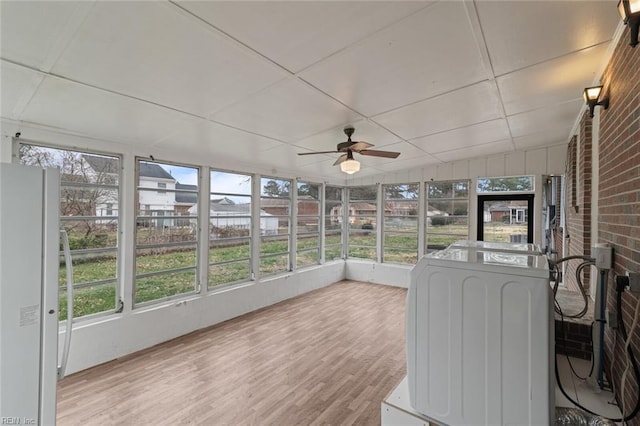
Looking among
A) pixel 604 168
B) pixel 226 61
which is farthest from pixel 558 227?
pixel 226 61

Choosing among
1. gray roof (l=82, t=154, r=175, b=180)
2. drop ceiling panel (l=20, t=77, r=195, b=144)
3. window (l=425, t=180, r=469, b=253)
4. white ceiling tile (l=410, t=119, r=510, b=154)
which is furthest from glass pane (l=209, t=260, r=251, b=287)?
window (l=425, t=180, r=469, b=253)

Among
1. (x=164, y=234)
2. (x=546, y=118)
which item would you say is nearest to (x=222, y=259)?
(x=164, y=234)

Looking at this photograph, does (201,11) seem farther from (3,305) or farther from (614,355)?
(614,355)

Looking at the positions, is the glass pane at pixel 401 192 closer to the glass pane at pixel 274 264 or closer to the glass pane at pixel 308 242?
the glass pane at pixel 308 242

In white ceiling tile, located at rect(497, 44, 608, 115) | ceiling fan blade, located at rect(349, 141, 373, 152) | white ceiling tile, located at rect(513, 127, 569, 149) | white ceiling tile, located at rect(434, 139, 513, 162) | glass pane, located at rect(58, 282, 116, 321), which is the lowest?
glass pane, located at rect(58, 282, 116, 321)

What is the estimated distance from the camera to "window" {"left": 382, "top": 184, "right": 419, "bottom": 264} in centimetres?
659

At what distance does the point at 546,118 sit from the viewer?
359 centimetres

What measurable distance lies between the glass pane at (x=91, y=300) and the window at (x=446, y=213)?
5641mm

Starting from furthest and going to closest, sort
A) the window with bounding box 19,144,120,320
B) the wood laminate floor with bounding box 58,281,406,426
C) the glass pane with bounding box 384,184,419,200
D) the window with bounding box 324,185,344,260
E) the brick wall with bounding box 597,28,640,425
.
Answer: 1. the window with bounding box 324,185,344,260
2. the glass pane with bounding box 384,184,419,200
3. the window with bounding box 19,144,120,320
4. the wood laminate floor with bounding box 58,281,406,426
5. the brick wall with bounding box 597,28,640,425

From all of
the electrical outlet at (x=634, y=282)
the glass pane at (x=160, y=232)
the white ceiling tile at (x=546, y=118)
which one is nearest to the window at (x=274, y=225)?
the glass pane at (x=160, y=232)

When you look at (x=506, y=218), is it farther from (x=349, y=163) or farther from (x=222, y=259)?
(x=222, y=259)

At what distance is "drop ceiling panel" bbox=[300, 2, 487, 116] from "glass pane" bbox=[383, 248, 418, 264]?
449 centimetres

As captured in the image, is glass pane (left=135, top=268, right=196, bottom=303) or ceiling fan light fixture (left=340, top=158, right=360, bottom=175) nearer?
ceiling fan light fixture (left=340, top=158, right=360, bottom=175)

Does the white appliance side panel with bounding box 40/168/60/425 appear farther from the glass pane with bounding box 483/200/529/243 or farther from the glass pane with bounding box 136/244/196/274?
the glass pane with bounding box 483/200/529/243
